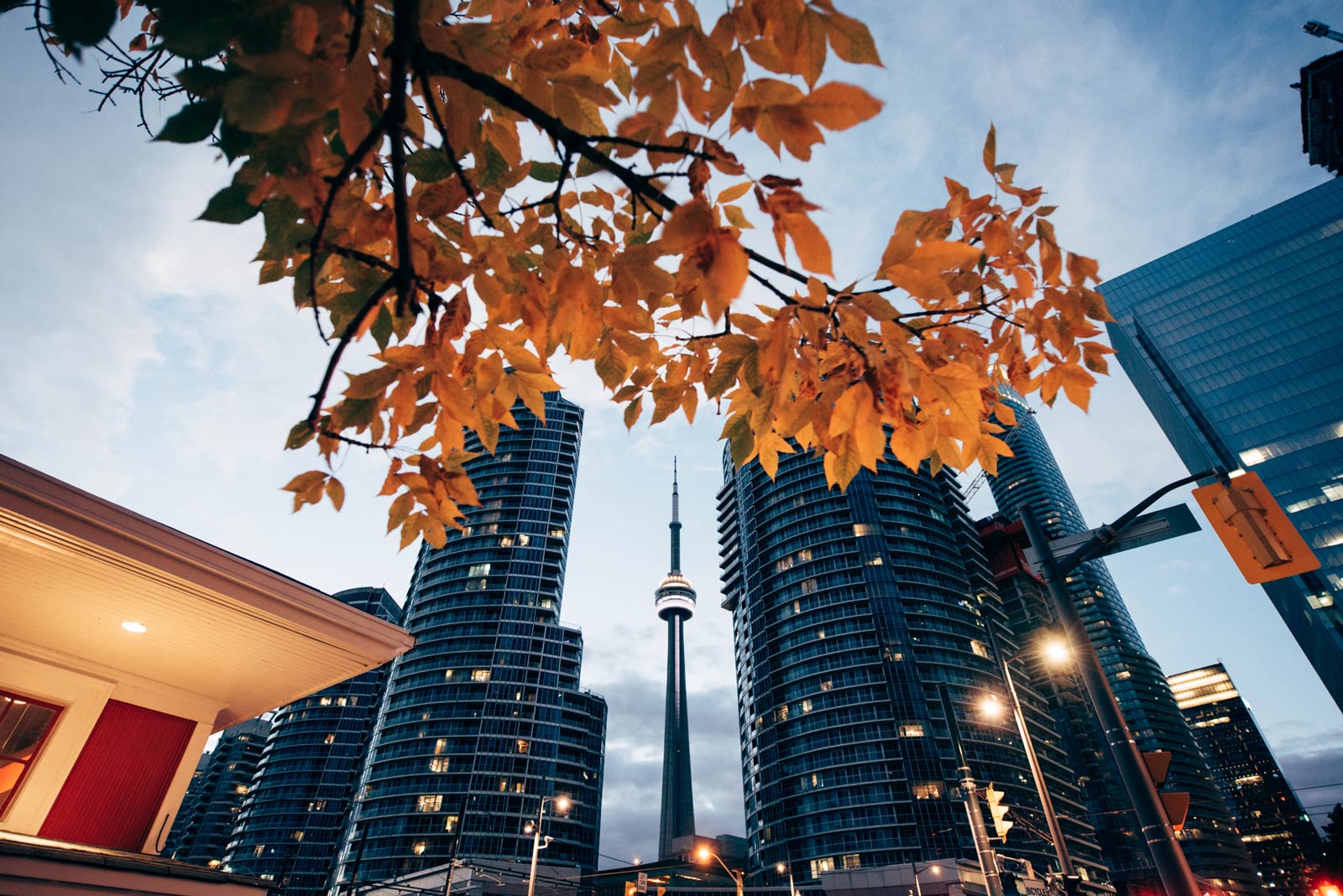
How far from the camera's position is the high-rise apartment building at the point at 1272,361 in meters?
71.9

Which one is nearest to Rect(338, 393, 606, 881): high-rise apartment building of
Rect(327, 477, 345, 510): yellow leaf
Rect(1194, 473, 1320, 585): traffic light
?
Rect(1194, 473, 1320, 585): traffic light

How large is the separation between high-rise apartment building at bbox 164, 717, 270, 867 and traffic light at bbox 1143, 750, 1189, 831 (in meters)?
157

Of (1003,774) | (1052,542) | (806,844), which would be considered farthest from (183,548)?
(1003,774)

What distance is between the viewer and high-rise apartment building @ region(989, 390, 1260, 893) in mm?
111062

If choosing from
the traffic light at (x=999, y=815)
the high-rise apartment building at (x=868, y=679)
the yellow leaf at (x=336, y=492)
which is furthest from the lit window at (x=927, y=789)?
the yellow leaf at (x=336, y=492)

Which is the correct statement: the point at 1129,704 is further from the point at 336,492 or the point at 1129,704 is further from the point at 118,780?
the point at 336,492

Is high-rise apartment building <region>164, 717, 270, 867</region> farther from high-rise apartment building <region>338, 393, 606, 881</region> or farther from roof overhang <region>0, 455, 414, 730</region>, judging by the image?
roof overhang <region>0, 455, 414, 730</region>

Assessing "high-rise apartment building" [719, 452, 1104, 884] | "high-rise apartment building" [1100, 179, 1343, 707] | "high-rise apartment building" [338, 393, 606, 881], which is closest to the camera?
"high-rise apartment building" [719, 452, 1104, 884]

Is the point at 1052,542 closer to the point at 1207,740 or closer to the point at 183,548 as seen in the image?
the point at 183,548

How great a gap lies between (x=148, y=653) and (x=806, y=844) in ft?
257

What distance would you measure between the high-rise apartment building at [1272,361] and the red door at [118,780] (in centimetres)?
9668

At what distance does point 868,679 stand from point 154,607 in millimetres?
79301

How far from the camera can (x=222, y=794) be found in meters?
123

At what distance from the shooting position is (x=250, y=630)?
5578 millimetres
